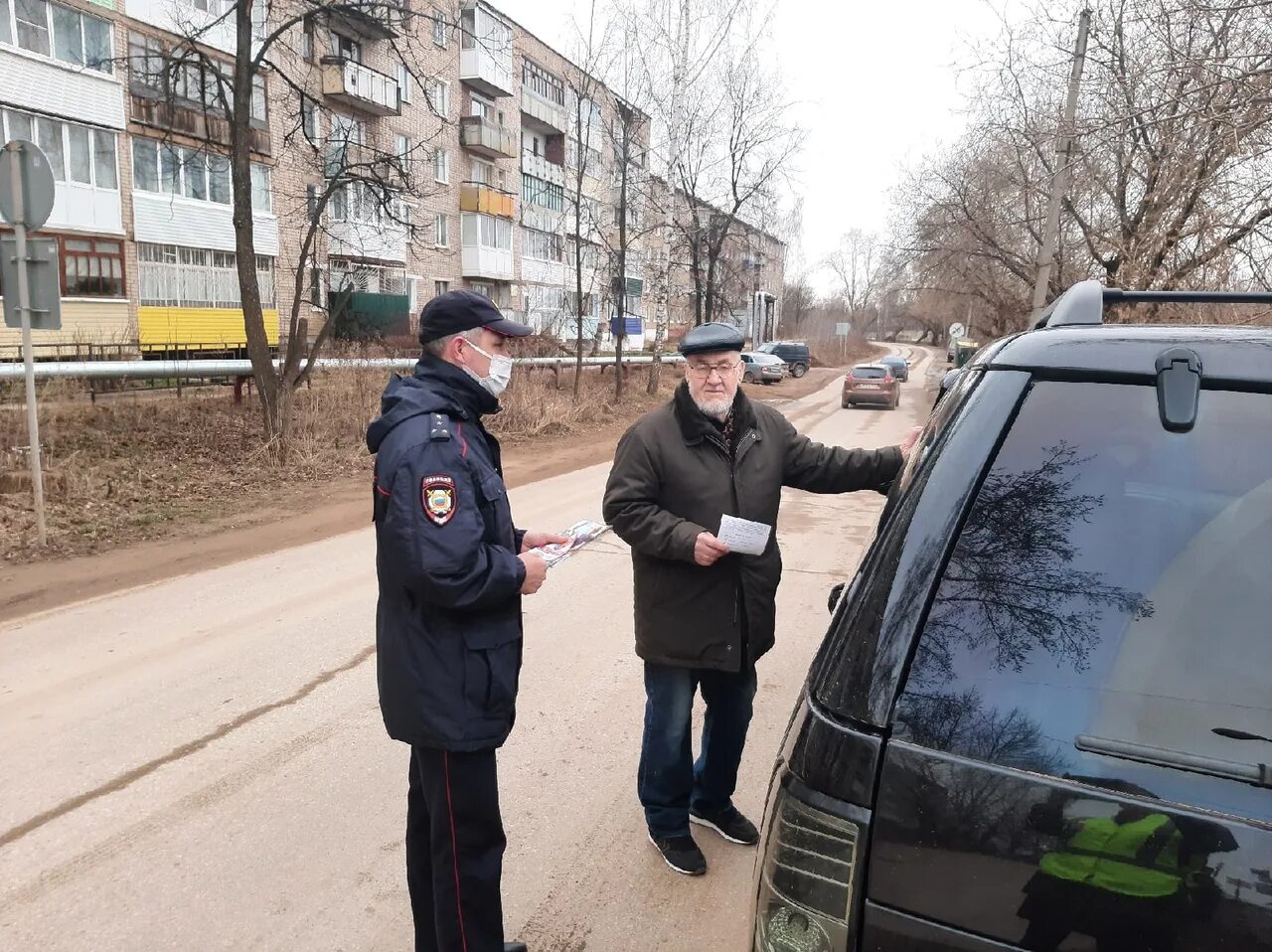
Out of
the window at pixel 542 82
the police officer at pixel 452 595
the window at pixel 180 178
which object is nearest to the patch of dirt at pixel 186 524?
the police officer at pixel 452 595

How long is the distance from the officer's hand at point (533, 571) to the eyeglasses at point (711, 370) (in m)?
0.94

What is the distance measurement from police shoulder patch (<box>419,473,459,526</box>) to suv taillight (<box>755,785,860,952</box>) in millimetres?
1074

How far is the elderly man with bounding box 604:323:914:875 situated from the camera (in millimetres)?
2910

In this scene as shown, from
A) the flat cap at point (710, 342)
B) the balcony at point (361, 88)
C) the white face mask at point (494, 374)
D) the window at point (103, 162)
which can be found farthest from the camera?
the balcony at point (361, 88)

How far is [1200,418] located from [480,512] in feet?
5.30

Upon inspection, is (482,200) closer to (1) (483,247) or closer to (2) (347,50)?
(1) (483,247)

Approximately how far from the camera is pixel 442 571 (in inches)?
82.7

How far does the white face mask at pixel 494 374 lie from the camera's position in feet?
7.84

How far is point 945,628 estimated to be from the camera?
1.39 meters

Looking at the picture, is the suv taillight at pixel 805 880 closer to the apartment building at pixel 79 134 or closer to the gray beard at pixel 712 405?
the gray beard at pixel 712 405

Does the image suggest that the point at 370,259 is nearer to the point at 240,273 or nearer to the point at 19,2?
the point at 19,2

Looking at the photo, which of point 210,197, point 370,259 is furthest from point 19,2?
point 370,259

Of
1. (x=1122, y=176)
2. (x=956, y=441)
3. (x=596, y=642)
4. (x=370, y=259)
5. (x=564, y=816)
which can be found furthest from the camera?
(x=370, y=259)

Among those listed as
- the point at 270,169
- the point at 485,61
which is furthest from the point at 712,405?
the point at 485,61
